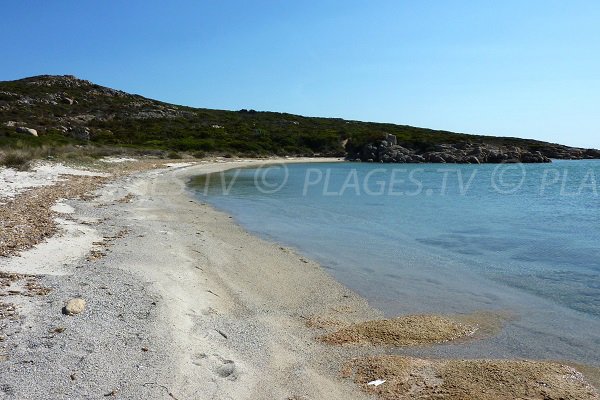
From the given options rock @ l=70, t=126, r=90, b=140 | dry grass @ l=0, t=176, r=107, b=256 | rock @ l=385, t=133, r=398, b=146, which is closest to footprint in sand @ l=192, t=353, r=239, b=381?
dry grass @ l=0, t=176, r=107, b=256

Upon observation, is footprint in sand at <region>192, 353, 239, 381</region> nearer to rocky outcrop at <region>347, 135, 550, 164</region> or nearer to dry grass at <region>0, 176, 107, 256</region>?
dry grass at <region>0, 176, 107, 256</region>

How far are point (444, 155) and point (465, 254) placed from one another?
57.8 m

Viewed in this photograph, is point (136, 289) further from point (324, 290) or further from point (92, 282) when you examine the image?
point (324, 290)

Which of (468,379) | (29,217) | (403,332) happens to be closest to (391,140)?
(29,217)

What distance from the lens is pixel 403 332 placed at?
593cm

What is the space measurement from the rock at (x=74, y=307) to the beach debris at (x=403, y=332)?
2674 millimetres

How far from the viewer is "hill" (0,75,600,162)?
58.1 meters

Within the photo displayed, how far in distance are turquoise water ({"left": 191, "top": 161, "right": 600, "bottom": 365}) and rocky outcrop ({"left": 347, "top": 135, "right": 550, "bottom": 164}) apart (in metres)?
43.3

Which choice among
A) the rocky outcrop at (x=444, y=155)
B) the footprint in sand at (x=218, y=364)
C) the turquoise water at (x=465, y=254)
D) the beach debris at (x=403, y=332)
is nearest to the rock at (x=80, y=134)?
the turquoise water at (x=465, y=254)

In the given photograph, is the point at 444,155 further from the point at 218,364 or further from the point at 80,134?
the point at 218,364

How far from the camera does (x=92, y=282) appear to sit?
6.45m

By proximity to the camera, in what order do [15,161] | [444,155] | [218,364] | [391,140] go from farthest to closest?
[391,140] < [444,155] < [15,161] < [218,364]

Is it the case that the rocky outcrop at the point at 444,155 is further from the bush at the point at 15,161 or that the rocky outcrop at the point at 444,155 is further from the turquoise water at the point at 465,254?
the bush at the point at 15,161

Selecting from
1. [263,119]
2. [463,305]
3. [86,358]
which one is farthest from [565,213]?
[263,119]
